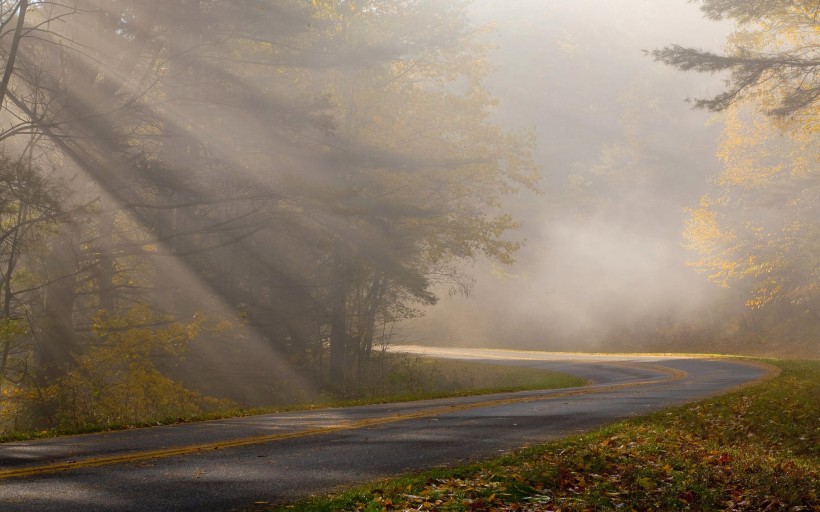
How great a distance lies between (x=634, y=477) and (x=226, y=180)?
1462 centimetres

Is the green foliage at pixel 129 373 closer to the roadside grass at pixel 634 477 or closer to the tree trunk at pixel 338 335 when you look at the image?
the tree trunk at pixel 338 335

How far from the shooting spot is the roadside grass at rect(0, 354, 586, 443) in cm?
1814

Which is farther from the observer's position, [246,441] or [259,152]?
[259,152]

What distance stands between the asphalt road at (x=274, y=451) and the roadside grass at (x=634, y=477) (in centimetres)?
66

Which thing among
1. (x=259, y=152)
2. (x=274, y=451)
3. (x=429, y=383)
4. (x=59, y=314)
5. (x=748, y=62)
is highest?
(x=748, y=62)

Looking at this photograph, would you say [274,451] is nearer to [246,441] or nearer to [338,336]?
[246,441]

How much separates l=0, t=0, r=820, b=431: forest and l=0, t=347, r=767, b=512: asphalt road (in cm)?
529

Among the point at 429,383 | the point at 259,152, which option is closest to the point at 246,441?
the point at 259,152

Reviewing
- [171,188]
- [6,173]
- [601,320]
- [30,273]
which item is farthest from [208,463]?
[601,320]

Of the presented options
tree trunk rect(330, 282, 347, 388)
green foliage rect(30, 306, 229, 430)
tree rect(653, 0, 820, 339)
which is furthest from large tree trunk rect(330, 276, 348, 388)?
tree rect(653, 0, 820, 339)

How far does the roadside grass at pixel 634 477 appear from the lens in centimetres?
713

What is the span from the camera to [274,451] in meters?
9.55

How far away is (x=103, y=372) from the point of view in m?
19.1

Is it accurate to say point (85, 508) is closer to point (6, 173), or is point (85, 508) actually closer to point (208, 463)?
point (208, 463)
